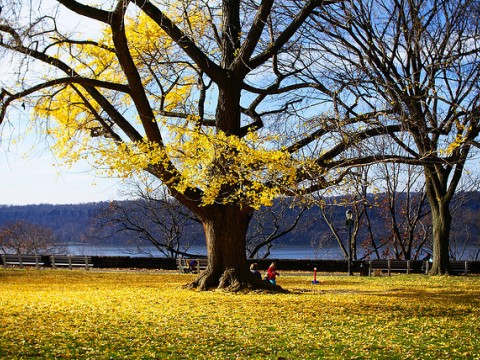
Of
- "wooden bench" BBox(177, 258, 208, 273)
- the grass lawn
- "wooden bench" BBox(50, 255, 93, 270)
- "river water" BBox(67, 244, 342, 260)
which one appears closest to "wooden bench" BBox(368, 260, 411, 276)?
"wooden bench" BBox(177, 258, 208, 273)

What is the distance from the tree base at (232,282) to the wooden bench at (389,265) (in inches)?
421

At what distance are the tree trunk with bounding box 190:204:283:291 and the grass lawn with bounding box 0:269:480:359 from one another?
0.84 metres

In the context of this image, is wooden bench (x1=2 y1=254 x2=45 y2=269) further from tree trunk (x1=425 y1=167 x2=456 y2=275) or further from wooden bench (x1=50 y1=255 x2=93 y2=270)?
tree trunk (x1=425 y1=167 x2=456 y2=275)

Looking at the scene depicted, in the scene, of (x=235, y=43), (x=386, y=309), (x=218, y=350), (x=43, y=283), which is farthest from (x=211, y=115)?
(x=218, y=350)

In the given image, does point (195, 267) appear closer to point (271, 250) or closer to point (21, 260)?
point (21, 260)

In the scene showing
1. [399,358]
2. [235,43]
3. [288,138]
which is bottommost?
[399,358]

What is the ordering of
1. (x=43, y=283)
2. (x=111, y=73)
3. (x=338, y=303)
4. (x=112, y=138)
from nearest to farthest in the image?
(x=338, y=303) < (x=112, y=138) < (x=111, y=73) < (x=43, y=283)

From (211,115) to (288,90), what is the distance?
297 cm

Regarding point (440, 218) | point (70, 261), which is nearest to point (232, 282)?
point (440, 218)

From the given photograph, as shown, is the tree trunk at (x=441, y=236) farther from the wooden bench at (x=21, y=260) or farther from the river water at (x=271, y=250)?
the wooden bench at (x=21, y=260)

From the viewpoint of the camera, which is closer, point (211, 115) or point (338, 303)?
point (338, 303)

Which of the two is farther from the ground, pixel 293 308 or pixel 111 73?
pixel 111 73

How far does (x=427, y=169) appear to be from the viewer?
2259 cm

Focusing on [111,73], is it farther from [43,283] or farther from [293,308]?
[293,308]
